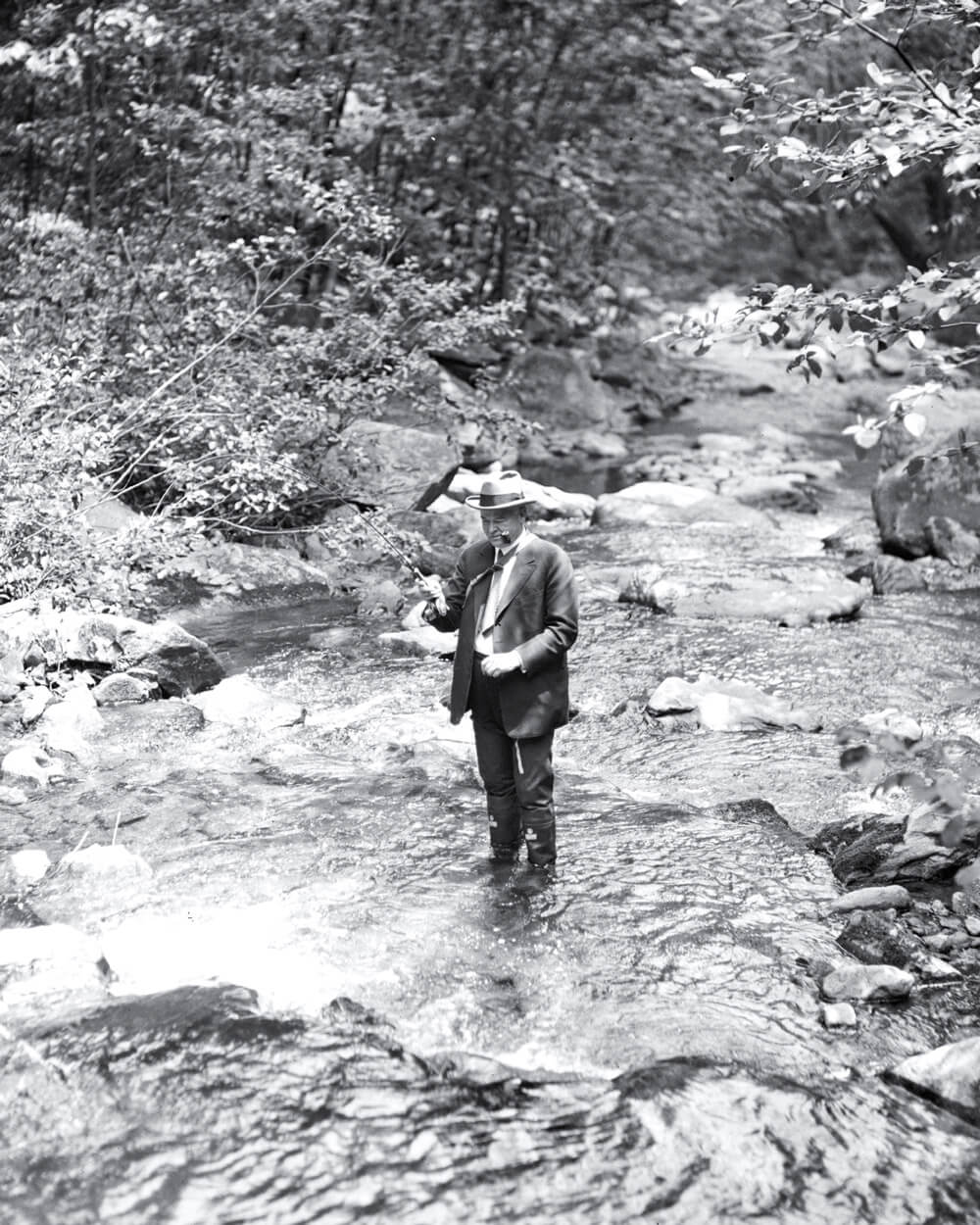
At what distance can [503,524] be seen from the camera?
6203 mm

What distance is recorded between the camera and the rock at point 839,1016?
5121mm

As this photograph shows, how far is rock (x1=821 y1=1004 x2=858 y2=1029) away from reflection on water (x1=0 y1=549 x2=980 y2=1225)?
0.05 metres

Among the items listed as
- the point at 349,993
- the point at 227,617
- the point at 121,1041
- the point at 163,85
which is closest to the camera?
the point at 121,1041

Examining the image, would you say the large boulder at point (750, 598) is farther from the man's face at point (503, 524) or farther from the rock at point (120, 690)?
the man's face at point (503, 524)

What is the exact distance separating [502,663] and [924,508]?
9628mm

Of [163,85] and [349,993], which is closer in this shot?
[349,993]

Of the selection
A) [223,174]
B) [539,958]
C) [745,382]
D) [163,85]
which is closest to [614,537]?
[223,174]

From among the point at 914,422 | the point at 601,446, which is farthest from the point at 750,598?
the point at 601,446

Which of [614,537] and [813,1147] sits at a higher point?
[813,1147]

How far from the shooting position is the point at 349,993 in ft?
17.4

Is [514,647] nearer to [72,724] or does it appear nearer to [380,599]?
[72,724]

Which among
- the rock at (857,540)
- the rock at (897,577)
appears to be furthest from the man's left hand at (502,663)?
the rock at (857,540)

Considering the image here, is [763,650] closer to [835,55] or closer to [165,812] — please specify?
Answer: [165,812]

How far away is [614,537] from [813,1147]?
11485 mm
